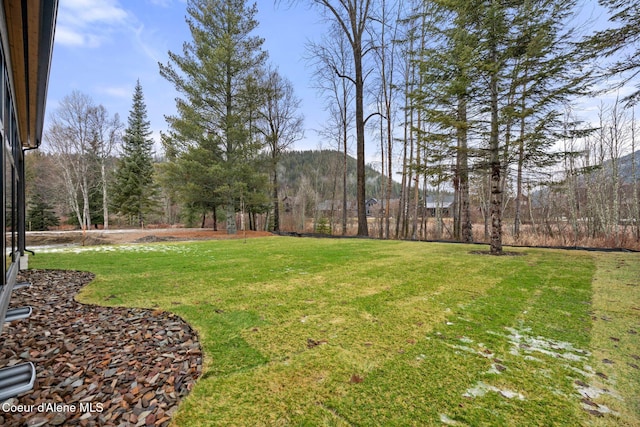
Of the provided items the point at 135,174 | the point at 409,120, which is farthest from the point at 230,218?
the point at 135,174

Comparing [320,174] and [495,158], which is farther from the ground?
[320,174]

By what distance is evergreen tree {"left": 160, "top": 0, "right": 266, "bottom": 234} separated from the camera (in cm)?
1160

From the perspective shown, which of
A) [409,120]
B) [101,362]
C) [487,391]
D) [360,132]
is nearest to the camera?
[487,391]

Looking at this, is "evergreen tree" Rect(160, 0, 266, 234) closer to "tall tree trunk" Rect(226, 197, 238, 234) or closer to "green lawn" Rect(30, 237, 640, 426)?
"tall tree trunk" Rect(226, 197, 238, 234)

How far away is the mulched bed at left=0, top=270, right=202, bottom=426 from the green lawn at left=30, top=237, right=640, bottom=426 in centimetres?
15

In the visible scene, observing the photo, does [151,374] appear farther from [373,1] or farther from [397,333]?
[373,1]

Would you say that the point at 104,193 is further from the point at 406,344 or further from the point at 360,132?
the point at 406,344

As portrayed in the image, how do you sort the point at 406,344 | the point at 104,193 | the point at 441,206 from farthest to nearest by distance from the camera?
the point at 104,193
the point at 441,206
the point at 406,344

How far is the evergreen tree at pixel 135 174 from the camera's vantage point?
20047 mm

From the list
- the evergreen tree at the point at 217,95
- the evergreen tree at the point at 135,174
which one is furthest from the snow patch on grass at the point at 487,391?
the evergreen tree at the point at 135,174

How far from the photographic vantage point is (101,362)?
5.89ft

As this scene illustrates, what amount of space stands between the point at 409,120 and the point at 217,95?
Answer: 8.78 metres

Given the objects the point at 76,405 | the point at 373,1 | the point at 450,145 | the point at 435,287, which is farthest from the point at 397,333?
the point at 373,1

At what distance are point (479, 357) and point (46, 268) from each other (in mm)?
6823
